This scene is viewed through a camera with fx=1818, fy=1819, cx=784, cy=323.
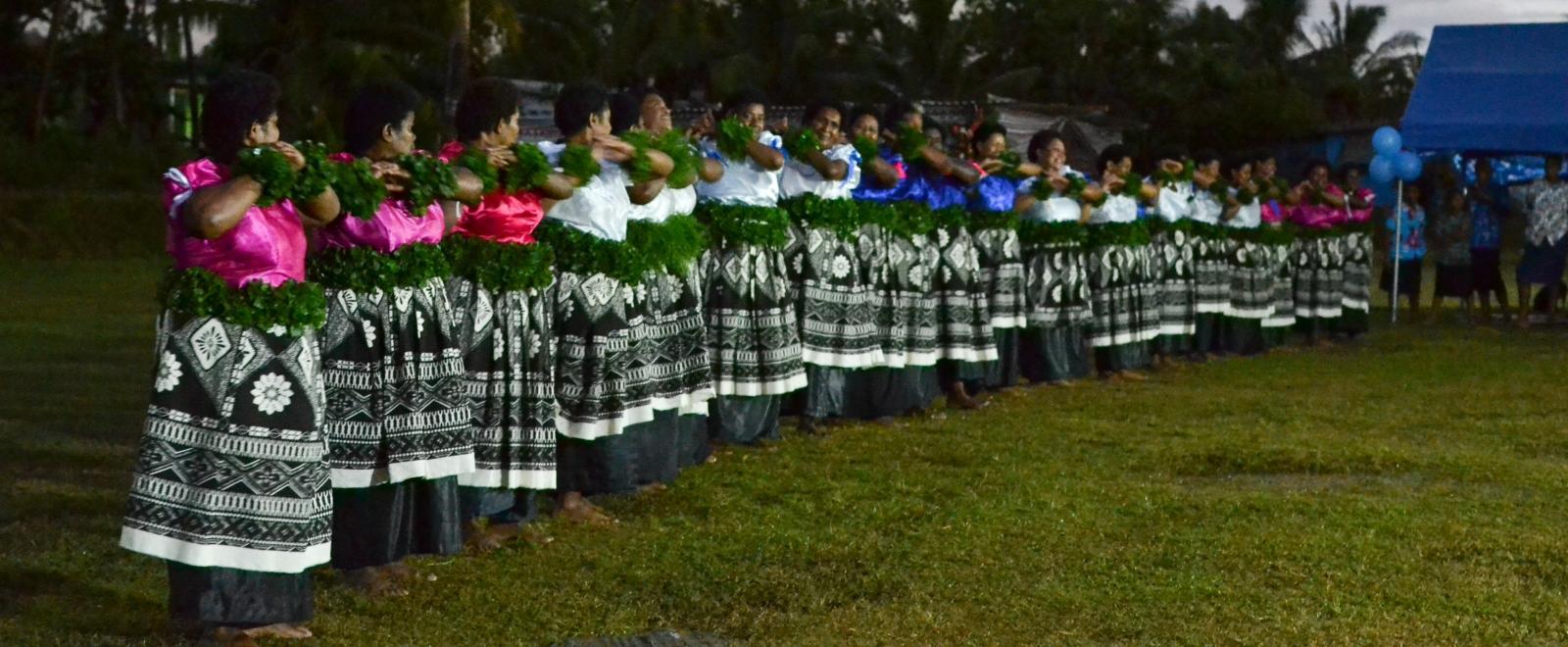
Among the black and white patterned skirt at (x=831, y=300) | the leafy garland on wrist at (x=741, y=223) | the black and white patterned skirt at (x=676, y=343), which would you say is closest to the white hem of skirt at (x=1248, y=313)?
the black and white patterned skirt at (x=831, y=300)

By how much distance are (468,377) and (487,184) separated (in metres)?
0.75

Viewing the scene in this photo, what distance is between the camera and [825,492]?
8.09m

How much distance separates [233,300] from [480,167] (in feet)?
4.44

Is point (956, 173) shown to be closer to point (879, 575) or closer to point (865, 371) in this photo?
point (865, 371)

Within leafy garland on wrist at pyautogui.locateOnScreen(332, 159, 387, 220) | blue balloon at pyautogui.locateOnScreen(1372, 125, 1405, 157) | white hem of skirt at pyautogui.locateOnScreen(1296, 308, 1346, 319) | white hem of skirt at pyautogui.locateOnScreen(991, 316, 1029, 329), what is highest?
blue balloon at pyautogui.locateOnScreen(1372, 125, 1405, 157)

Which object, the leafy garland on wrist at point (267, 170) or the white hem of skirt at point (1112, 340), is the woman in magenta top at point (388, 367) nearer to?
the leafy garland on wrist at point (267, 170)

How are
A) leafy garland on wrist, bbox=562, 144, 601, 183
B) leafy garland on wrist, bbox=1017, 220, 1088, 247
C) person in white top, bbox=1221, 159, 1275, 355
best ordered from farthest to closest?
person in white top, bbox=1221, 159, 1275, 355, leafy garland on wrist, bbox=1017, 220, 1088, 247, leafy garland on wrist, bbox=562, 144, 601, 183

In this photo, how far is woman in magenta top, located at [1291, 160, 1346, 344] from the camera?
55.7 feet

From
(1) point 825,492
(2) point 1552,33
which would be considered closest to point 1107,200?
(1) point 825,492

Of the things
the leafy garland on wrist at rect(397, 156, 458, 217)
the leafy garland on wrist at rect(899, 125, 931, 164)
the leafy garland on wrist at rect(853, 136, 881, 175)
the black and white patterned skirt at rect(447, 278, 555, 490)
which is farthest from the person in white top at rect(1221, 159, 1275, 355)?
the leafy garland on wrist at rect(397, 156, 458, 217)

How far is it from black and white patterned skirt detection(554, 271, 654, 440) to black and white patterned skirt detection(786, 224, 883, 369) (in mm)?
2372

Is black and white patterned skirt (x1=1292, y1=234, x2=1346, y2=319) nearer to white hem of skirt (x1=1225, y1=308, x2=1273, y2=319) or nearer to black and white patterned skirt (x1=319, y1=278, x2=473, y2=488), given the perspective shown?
white hem of skirt (x1=1225, y1=308, x2=1273, y2=319)

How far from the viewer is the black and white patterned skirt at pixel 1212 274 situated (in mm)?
15039

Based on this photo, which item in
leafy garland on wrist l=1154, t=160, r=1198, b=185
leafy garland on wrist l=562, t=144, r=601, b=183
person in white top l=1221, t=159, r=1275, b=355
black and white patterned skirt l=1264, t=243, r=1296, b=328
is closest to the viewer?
leafy garland on wrist l=562, t=144, r=601, b=183
